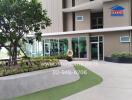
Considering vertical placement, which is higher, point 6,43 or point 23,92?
point 6,43

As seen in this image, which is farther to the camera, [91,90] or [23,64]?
[23,64]

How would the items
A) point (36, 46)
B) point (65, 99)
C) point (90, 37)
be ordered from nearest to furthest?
point (65, 99), point (90, 37), point (36, 46)

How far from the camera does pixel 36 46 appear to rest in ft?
155

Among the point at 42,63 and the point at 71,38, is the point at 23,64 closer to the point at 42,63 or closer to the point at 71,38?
the point at 42,63

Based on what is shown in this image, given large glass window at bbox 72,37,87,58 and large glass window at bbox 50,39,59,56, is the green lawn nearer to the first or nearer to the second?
large glass window at bbox 72,37,87,58

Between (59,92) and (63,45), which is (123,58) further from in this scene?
(59,92)

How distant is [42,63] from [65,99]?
5.97m

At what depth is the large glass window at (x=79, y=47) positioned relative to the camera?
3850cm

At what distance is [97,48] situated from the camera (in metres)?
37.7

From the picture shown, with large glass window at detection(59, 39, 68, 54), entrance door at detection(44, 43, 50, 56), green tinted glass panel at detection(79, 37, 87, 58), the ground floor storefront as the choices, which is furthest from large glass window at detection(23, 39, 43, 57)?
green tinted glass panel at detection(79, 37, 87, 58)

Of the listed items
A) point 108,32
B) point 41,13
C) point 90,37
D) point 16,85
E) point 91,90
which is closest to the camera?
point 16,85

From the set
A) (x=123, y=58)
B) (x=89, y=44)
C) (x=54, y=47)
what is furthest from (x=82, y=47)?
(x=123, y=58)

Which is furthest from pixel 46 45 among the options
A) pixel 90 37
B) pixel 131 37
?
pixel 131 37

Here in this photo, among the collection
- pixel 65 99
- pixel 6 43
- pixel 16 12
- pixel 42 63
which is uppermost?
pixel 16 12
